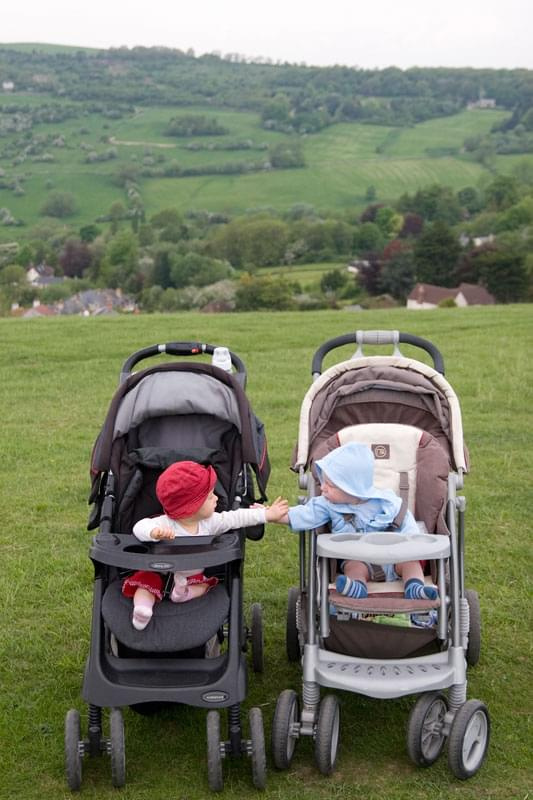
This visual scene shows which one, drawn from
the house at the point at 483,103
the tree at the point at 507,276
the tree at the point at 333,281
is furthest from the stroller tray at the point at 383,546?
the house at the point at 483,103

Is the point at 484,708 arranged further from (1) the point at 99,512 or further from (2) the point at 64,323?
(2) the point at 64,323

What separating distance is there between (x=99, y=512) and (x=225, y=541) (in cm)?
82

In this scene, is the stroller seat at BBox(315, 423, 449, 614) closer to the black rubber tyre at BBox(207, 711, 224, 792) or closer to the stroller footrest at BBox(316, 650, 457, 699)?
the stroller footrest at BBox(316, 650, 457, 699)

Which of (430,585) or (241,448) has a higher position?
(241,448)

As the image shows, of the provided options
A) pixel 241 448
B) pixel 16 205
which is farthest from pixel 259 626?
pixel 16 205

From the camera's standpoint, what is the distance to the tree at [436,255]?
41.3 metres

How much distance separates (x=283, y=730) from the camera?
4.29 metres

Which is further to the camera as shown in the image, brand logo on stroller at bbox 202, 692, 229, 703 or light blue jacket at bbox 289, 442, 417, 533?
light blue jacket at bbox 289, 442, 417, 533

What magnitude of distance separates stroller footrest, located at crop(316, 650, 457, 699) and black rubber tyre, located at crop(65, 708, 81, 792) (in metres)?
1.02

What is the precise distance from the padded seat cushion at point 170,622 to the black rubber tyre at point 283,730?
42 cm

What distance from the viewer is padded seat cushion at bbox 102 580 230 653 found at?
13.9 feet

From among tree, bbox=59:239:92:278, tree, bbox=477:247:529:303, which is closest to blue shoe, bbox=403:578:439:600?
tree, bbox=477:247:529:303

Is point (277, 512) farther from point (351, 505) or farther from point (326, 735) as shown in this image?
point (326, 735)

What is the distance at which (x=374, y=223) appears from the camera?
246 feet
